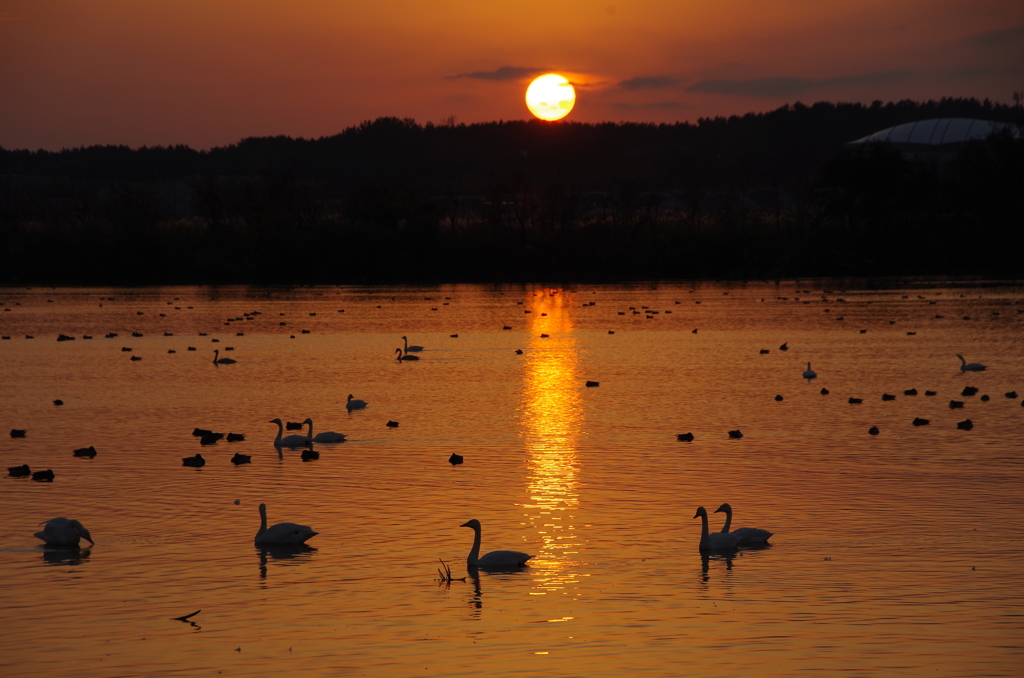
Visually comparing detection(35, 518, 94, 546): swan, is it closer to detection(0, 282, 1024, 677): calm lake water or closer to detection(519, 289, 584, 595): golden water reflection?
detection(0, 282, 1024, 677): calm lake water

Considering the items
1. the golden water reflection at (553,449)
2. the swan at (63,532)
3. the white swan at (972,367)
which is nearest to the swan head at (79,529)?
the swan at (63,532)

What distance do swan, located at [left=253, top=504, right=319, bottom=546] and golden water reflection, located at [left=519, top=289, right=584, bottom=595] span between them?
126 inches

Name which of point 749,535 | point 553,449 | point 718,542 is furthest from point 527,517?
point 553,449

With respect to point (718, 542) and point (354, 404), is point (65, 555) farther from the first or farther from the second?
point (354, 404)

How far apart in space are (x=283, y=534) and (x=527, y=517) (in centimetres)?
372

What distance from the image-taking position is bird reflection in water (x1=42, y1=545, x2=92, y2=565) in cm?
1565

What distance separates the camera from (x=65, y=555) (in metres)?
15.9

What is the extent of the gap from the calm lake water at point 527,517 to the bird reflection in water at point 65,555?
3.8 inches

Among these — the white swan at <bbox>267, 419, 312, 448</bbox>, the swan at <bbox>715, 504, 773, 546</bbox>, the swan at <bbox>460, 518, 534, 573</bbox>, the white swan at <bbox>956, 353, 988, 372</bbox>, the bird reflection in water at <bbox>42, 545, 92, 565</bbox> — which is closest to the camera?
the swan at <bbox>460, 518, 534, 573</bbox>

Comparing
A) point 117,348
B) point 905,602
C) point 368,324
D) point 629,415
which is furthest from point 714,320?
point 905,602

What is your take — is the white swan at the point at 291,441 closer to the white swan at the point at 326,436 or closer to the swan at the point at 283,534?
the white swan at the point at 326,436

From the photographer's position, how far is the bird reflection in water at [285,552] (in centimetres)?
1580

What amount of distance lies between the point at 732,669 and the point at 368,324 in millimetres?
48919

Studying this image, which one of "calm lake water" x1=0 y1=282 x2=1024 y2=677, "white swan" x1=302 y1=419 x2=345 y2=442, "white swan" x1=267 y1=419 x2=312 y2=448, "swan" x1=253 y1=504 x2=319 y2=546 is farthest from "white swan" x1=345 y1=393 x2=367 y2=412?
"swan" x1=253 y1=504 x2=319 y2=546
